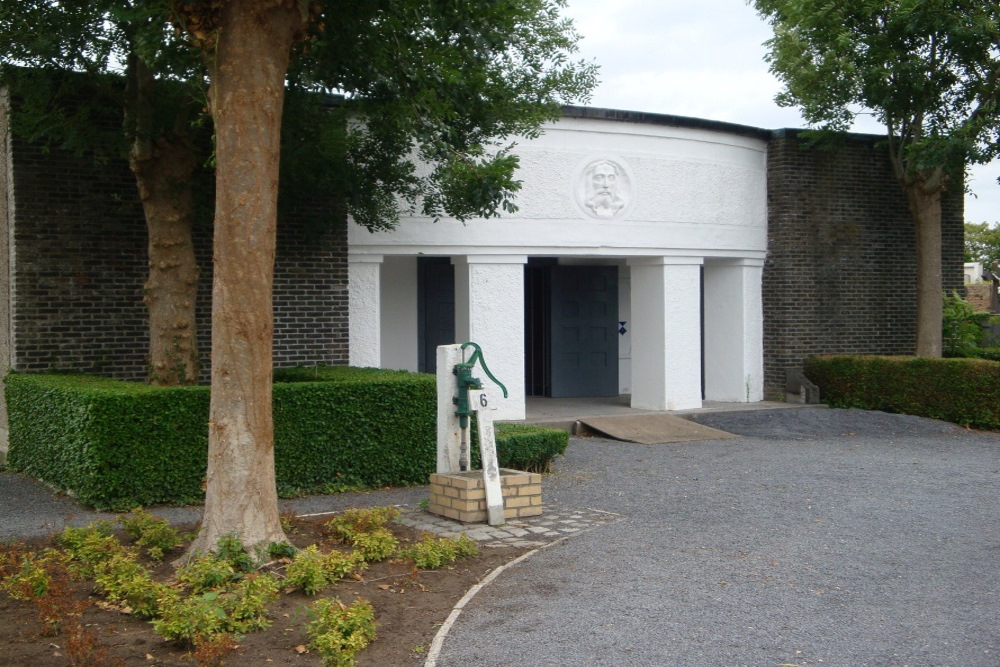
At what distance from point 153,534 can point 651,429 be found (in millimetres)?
8254

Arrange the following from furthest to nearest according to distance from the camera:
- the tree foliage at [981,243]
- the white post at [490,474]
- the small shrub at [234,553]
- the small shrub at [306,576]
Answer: the tree foliage at [981,243] < the white post at [490,474] < the small shrub at [234,553] < the small shrub at [306,576]

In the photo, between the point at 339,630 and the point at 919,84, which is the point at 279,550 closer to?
the point at 339,630

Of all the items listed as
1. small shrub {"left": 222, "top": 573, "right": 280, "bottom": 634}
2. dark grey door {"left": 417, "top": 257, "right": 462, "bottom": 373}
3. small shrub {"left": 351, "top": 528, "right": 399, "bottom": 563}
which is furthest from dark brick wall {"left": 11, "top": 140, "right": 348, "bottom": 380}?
small shrub {"left": 222, "top": 573, "right": 280, "bottom": 634}

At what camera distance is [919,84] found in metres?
15.1

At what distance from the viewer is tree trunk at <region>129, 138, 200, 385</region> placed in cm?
1005

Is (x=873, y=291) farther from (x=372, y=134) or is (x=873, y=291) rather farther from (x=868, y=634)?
(x=868, y=634)

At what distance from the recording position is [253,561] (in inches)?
260

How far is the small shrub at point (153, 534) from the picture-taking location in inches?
280

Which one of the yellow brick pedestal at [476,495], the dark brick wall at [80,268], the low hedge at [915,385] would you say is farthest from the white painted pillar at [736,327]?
the yellow brick pedestal at [476,495]

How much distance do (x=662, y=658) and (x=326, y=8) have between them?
626 cm

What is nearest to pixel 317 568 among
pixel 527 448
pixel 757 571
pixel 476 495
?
pixel 476 495

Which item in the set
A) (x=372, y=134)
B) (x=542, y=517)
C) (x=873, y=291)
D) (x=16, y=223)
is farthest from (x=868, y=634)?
(x=873, y=291)

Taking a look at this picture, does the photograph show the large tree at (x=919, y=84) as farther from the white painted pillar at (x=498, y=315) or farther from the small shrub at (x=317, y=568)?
the small shrub at (x=317, y=568)

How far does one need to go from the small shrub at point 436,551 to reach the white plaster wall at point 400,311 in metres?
8.85
